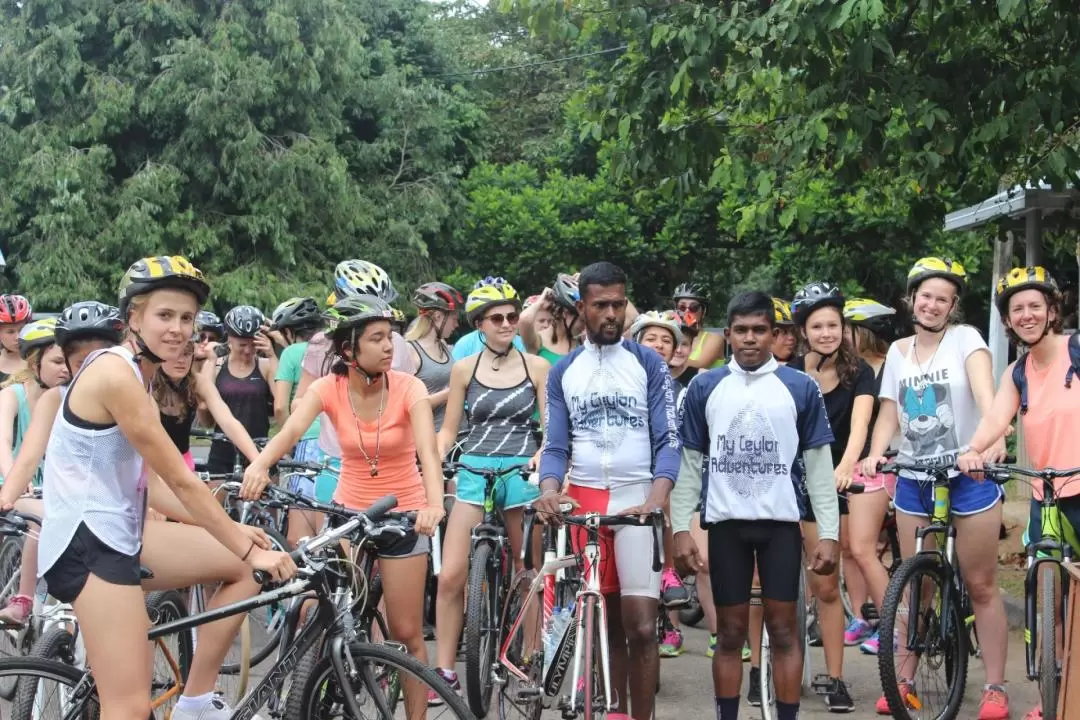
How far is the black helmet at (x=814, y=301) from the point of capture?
24.9ft

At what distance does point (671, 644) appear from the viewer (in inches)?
347

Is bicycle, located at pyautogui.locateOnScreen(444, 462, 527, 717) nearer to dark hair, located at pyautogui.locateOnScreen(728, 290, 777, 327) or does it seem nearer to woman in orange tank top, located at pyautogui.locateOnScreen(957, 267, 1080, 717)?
dark hair, located at pyautogui.locateOnScreen(728, 290, 777, 327)

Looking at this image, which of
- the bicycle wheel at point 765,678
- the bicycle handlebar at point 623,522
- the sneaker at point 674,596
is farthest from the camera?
the sneaker at point 674,596

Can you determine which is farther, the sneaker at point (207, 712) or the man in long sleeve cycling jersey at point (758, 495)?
the man in long sleeve cycling jersey at point (758, 495)

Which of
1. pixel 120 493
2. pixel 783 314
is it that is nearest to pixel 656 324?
pixel 783 314

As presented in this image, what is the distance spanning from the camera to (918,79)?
8531 mm

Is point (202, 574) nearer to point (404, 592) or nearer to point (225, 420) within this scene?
point (404, 592)

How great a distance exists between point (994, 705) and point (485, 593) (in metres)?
2.58

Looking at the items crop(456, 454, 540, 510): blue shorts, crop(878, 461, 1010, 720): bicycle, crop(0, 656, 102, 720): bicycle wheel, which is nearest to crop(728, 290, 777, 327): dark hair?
crop(878, 461, 1010, 720): bicycle

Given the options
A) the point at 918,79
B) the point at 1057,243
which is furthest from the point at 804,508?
the point at 1057,243

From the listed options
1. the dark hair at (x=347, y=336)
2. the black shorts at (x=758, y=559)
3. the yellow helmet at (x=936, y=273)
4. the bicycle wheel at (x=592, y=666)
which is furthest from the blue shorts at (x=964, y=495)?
the dark hair at (x=347, y=336)

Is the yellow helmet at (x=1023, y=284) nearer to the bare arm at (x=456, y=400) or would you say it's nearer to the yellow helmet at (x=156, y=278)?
the bare arm at (x=456, y=400)

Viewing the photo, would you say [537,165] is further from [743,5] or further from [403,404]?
[403,404]

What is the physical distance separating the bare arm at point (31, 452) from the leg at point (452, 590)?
83.0 inches
